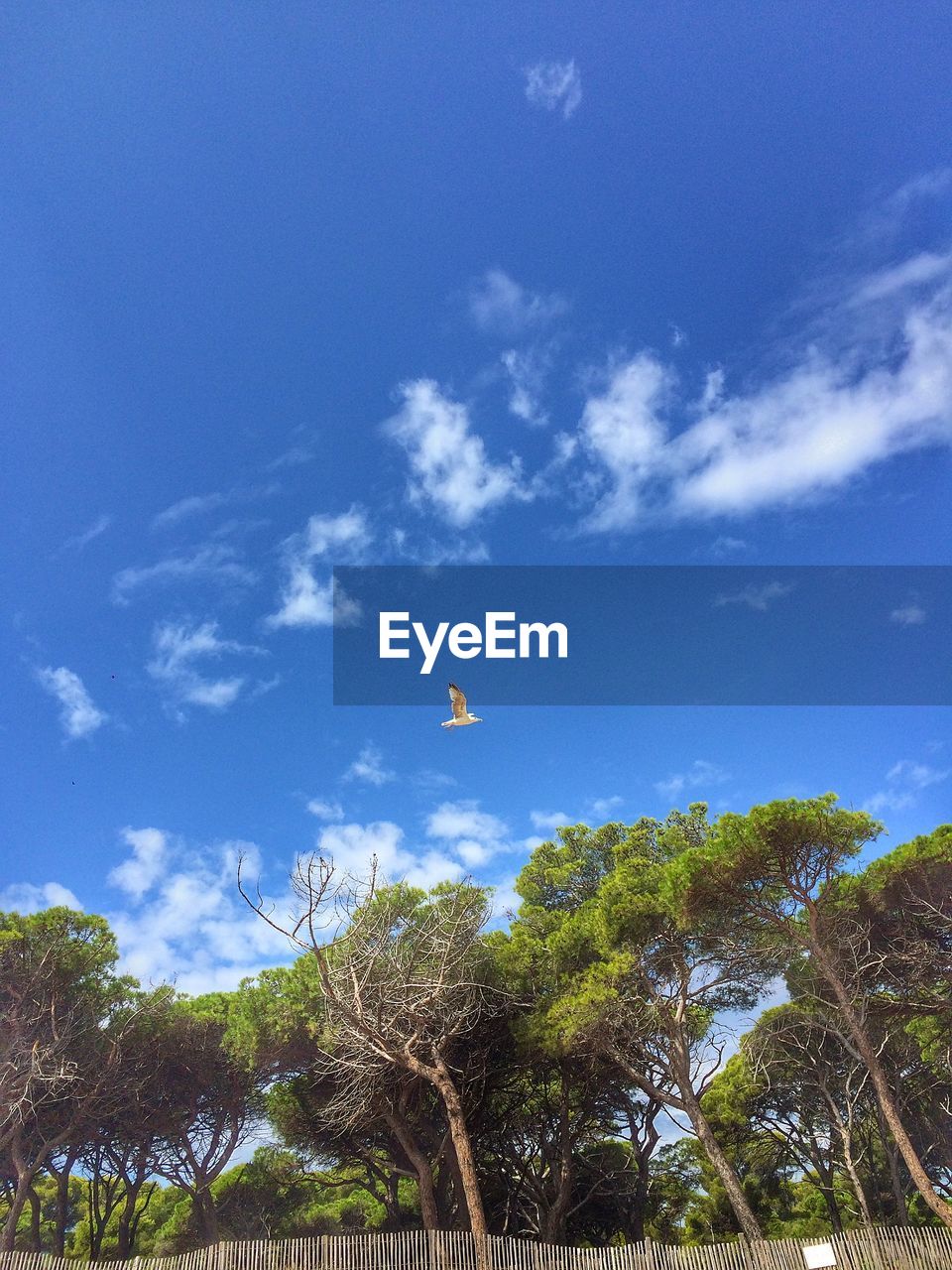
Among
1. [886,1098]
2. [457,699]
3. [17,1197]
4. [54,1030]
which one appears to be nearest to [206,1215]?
[17,1197]

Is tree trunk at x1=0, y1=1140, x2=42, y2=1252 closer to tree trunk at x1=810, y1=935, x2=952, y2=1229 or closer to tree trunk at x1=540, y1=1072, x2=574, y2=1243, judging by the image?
tree trunk at x1=540, y1=1072, x2=574, y2=1243

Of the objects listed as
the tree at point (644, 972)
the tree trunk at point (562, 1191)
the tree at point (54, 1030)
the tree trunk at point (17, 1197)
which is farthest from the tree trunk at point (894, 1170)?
the tree trunk at point (17, 1197)

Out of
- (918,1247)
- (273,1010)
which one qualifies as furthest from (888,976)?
(273,1010)

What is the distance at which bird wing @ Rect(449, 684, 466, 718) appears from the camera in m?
10.8

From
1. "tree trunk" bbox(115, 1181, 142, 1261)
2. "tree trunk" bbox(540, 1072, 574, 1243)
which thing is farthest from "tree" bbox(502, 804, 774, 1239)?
"tree trunk" bbox(115, 1181, 142, 1261)

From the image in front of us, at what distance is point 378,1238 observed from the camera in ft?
43.8

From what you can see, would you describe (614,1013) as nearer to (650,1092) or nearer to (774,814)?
(650,1092)

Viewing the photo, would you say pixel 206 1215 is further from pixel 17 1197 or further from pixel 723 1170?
pixel 723 1170

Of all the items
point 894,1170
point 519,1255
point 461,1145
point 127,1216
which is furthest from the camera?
point 127,1216

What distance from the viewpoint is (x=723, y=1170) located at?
13219 mm

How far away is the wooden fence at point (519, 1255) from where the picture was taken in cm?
1205

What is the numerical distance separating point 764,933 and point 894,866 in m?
2.57

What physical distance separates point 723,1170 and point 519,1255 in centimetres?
356

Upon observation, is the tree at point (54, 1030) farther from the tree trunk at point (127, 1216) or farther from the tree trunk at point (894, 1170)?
the tree trunk at point (894, 1170)
